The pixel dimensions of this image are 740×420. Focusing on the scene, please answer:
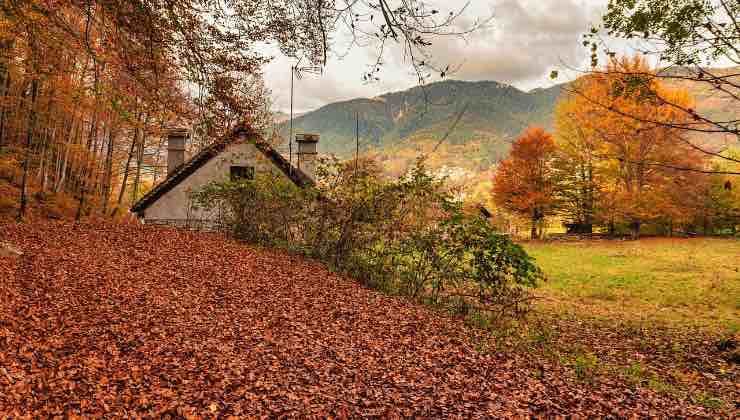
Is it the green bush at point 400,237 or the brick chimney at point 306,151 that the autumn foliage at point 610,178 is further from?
the green bush at point 400,237

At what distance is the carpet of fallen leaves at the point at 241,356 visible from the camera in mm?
3654

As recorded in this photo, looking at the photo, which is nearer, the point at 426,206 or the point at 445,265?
the point at 445,265

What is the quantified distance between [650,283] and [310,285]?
11597 millimetres

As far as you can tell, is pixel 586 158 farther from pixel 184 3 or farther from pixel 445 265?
pixel 184 3

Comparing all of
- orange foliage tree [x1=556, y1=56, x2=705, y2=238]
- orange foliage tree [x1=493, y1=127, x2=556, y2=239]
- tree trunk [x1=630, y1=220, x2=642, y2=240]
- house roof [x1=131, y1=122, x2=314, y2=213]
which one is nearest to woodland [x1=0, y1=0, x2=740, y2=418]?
house roof [x1=131, y1=122, x2=314, y2=213]

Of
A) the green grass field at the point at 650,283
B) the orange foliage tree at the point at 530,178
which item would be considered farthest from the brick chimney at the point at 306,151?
the orange foliage tree at the point at 530,178

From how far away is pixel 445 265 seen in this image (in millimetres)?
8031

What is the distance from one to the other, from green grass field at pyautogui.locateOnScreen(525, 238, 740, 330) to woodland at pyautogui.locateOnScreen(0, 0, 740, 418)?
13 cm

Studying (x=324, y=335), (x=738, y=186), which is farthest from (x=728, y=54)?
(x=738, y=186)

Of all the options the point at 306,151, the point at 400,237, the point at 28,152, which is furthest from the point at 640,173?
the point at 28,152

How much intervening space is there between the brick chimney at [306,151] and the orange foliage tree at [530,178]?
57.5ft

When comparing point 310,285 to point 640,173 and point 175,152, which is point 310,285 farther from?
point 640,173

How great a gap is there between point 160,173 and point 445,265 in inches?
738

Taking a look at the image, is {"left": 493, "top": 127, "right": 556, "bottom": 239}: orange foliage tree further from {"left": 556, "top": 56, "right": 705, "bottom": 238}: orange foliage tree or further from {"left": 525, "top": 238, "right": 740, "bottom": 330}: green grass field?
{"left": 525, "top": 238, "right": 740, "bottom": 330}: green grass field
